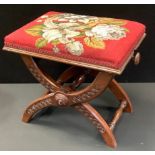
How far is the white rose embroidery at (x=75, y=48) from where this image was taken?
97cm

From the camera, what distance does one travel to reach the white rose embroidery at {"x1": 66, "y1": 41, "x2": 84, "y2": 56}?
3.18ft

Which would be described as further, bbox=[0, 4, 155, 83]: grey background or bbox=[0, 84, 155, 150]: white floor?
bbox=[0, 4, 155, 83]: grey background

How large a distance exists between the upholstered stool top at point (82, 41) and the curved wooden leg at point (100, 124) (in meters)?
0.22

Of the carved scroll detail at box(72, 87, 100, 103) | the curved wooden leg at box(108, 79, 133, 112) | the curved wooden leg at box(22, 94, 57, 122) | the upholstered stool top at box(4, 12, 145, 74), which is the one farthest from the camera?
the curved wooden leg at box(108, 79, 133, 112)

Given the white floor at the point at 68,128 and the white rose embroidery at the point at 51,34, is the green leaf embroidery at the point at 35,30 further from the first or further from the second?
the white floor at the point at 68,128

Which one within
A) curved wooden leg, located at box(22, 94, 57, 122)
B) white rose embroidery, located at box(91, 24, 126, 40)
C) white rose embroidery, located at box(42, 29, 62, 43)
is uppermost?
white rose embroidery, located at box(91, 24, 126, 40)

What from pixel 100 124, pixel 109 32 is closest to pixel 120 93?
pixel 100 124

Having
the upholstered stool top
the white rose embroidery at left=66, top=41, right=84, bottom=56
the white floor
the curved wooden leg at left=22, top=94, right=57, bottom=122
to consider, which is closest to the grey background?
the white floor

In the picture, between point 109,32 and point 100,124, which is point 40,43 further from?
point 100,124

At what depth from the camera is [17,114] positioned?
133 cm

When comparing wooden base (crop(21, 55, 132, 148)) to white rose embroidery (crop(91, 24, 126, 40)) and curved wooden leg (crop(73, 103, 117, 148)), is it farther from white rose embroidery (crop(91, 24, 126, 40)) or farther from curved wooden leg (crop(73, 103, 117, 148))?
white rose embroidery (crop(91, 24, 126, 40))

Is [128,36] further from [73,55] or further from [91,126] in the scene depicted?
[91,126]

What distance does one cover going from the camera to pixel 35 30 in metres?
1.09

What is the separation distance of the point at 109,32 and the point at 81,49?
14 cm
